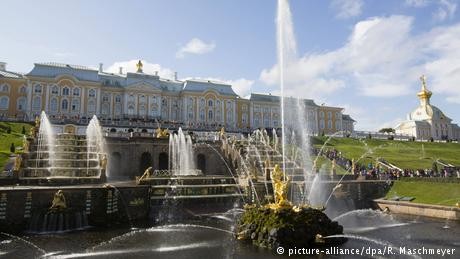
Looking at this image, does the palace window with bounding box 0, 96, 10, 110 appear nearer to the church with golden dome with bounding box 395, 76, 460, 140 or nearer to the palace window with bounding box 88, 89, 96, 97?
the palace window with bounding box 88, 89, 96, 97

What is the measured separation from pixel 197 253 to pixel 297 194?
12.8 m

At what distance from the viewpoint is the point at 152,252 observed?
47.4ft

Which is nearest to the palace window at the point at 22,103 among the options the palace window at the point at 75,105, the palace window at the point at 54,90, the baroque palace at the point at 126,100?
the baroque palace at the point at 126,100

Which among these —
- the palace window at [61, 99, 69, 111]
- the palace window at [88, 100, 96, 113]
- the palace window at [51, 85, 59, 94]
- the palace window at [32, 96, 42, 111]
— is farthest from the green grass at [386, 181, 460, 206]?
the palace window at [32, 96, 42, 111]

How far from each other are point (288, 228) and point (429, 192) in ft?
57.9

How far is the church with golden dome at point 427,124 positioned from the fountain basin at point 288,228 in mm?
88929

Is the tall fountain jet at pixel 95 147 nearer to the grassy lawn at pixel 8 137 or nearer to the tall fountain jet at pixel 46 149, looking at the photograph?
the tall fountain jet at pixel 46 149

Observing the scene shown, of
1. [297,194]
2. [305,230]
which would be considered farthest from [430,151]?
[305,230]

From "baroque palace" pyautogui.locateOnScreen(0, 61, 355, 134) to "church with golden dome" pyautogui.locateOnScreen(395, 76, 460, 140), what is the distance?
112 feet

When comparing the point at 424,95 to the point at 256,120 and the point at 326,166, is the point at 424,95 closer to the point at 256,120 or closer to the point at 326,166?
the point at 256,120

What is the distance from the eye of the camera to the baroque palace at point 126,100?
6269cm

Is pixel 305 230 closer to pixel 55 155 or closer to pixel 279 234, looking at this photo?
pixel 279 234

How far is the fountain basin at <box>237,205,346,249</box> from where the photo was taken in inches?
597

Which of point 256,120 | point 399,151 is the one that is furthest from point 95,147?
point 256,120
